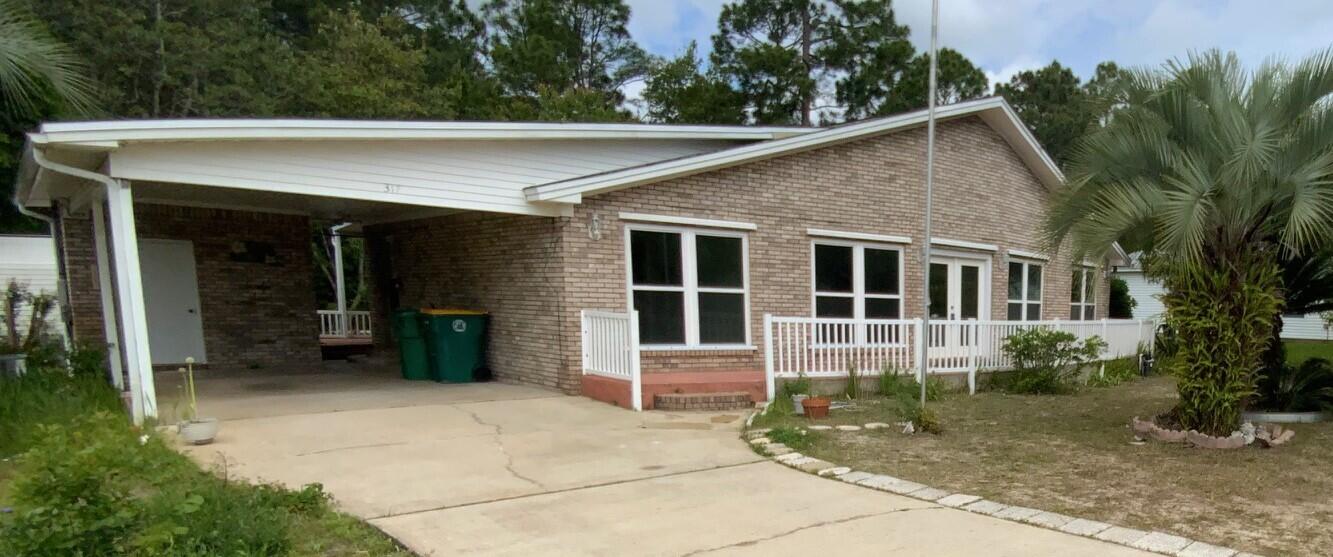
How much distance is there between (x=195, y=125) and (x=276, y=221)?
5.35 metres

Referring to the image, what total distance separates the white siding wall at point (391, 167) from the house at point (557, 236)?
2cm

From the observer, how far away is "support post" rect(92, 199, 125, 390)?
8602 millimetres

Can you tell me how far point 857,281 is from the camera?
1142 centimetres

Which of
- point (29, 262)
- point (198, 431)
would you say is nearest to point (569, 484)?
point (198, 431)

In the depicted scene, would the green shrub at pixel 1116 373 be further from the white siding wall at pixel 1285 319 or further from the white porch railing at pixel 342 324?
the white porch railing at pixel 342 324

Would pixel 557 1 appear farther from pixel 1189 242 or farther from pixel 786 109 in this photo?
pixel 1189 242

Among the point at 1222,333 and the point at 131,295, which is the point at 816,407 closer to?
the point at 1222,333

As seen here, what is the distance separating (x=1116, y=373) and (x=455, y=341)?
11016 mm

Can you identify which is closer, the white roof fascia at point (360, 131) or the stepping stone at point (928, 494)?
the stepping stone at point (928, 494)

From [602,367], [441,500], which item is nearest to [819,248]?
[602,367]

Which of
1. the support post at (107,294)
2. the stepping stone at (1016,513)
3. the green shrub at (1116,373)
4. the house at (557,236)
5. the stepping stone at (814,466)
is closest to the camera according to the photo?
the stepping stone at (1016,513)

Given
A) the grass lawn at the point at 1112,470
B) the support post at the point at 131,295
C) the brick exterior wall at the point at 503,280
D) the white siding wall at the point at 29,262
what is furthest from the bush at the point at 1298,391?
the white siding wall at the point at 29,262

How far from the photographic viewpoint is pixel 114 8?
74.3ft

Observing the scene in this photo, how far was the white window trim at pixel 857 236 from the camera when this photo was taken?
1086 cm
